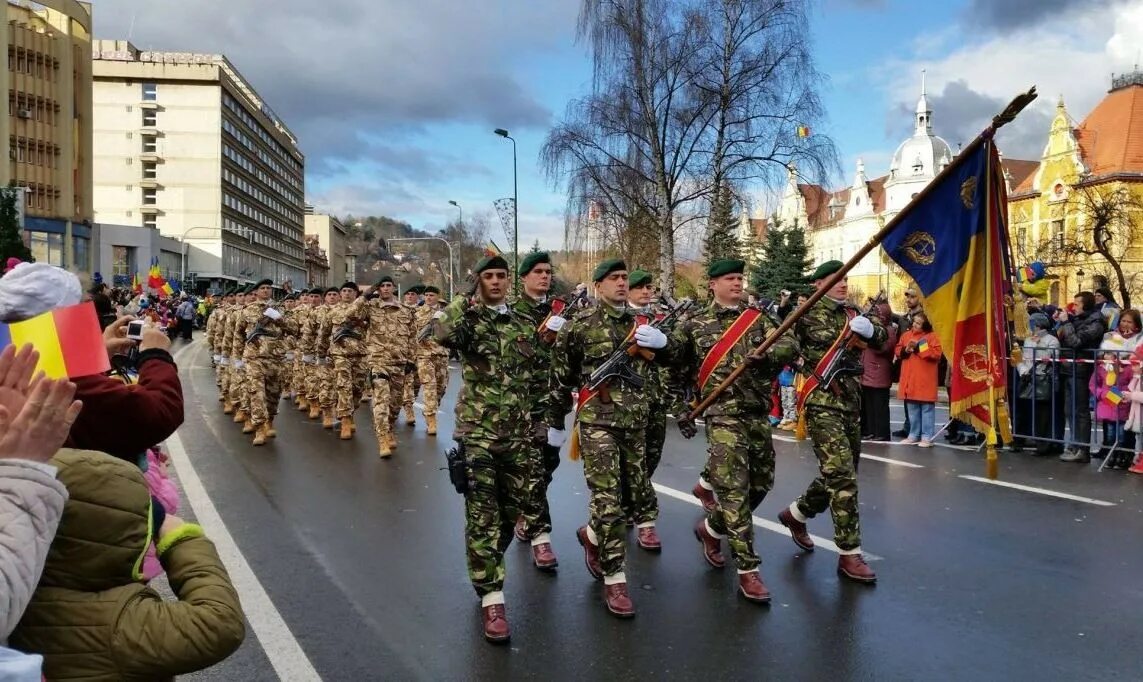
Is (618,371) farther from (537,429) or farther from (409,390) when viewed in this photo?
(409,390)

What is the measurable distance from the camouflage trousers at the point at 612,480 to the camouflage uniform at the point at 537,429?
280 mm

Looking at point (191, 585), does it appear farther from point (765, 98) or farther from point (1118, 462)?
point (765, 98)

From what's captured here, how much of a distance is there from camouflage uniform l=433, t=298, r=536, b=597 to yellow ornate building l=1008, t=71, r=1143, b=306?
154ft

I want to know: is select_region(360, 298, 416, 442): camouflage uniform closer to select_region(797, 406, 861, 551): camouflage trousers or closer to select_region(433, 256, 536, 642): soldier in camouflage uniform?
select_region(433, 256, 536, 642): soldier in camouflage uniform

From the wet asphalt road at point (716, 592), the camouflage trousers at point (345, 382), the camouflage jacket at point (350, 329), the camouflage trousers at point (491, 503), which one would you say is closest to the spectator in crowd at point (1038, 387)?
the wet asphalt road at point (716, 592)

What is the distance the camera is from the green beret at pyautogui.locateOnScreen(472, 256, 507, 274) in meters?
5.05

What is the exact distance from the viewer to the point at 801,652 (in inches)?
171

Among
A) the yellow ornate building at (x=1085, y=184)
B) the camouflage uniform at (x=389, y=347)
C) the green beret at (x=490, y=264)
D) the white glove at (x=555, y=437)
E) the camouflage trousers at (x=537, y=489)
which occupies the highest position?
the yellow ornate building at (x=1085, y=184)

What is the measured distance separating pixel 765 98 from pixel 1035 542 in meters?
20.3

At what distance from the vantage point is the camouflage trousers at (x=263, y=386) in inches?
449

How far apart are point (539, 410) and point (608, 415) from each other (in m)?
0.48

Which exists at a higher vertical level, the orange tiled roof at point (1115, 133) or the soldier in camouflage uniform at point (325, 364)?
the orange tiled roof at point (1115, 133)

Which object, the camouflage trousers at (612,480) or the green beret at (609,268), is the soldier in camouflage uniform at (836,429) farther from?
the green beret at (609,268)

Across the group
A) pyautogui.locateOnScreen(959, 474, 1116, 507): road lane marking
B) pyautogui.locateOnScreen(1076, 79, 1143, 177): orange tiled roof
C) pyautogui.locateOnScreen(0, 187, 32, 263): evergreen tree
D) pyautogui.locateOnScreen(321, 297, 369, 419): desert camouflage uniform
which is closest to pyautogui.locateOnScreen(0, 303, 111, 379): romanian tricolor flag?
pyautogui.locateOnScreen(959, 474, 1116, 507): road lane marking
